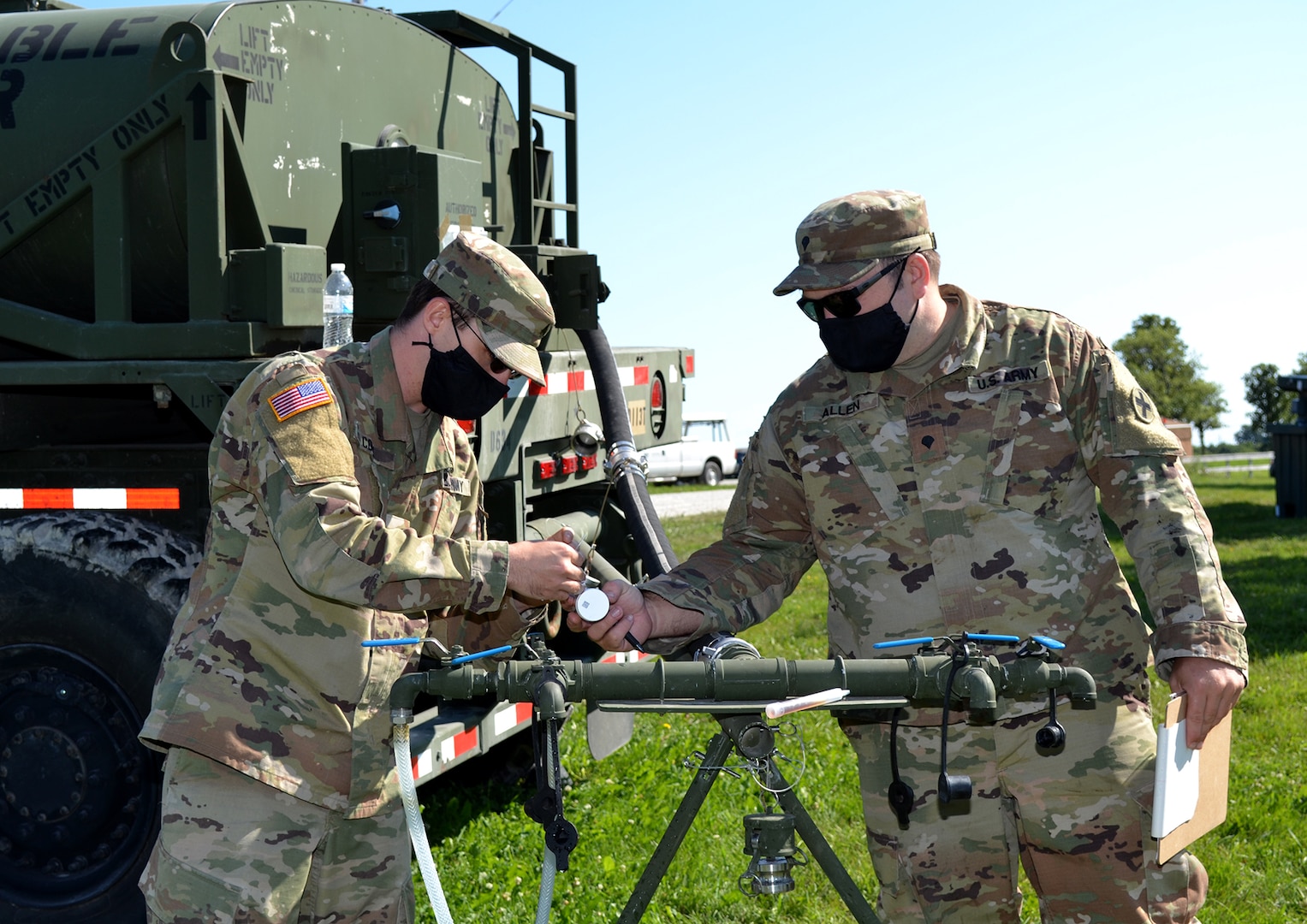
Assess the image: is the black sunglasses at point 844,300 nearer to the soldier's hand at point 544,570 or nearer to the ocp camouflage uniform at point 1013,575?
the ocp camouflage uniform at point 1013,575

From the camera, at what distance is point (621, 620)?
3336 millimetres

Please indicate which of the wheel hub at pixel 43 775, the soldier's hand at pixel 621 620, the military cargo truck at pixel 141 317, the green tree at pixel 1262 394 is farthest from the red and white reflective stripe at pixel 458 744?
the green tree at pixel 1262 394

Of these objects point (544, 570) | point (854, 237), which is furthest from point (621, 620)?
point (854, 237)

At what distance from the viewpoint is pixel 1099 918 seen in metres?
3.13

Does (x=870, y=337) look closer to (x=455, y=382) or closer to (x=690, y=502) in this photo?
(x=455, y=382)

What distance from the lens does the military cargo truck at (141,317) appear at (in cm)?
450

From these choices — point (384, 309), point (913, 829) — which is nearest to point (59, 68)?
point (384, 309)

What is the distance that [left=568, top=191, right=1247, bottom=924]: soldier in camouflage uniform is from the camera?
3.13m

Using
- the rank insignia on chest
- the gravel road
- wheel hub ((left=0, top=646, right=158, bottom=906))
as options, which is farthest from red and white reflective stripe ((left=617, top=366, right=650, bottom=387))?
the gravel road

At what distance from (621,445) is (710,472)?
23.9 metres

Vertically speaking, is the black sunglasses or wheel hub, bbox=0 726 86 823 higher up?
the black sunglasses

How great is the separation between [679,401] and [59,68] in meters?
3.27

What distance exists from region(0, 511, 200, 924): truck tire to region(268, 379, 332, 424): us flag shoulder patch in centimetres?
179

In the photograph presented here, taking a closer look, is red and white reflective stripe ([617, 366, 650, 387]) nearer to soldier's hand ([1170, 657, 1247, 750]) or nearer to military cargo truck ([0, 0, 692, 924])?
military cargo truck ([0, 0, 692, 924])
